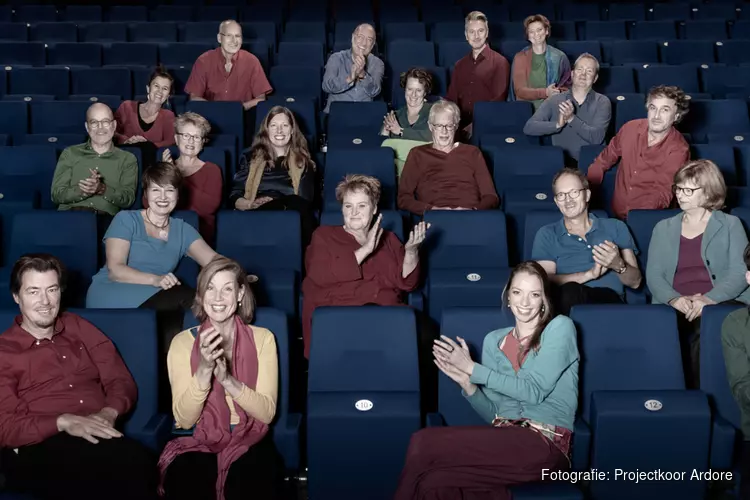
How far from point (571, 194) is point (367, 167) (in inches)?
40.7

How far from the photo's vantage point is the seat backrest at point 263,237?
3459 mm

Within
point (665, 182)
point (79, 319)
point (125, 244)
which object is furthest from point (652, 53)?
point (79, 319)

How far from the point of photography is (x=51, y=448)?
2.42 m

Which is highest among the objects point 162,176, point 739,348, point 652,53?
point 652,53

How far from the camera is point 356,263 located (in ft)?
10.2

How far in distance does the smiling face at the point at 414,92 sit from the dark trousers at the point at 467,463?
2.29 m

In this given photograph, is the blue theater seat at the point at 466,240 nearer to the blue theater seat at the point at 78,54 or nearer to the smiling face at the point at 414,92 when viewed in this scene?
the smiling face at the point at 414,92

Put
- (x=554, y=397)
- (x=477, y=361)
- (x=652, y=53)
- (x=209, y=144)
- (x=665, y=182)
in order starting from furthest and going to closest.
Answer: (x=652, y=53) < (x=209, y=144) < (x=665, y=182) < (x=477, y=361) < (x=554, y=397)

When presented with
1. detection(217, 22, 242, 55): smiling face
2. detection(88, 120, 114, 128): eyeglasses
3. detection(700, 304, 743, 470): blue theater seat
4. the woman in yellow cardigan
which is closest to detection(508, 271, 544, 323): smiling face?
detection(700, 304, 743, 470): blue theater seat

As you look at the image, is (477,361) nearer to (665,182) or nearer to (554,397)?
(554,397)

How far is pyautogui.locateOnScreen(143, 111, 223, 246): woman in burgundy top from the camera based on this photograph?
3.80 m

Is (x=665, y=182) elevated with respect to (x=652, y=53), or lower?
lower

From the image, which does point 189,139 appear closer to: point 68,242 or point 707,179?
point 68,242

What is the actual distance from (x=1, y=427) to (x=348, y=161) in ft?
6.16
